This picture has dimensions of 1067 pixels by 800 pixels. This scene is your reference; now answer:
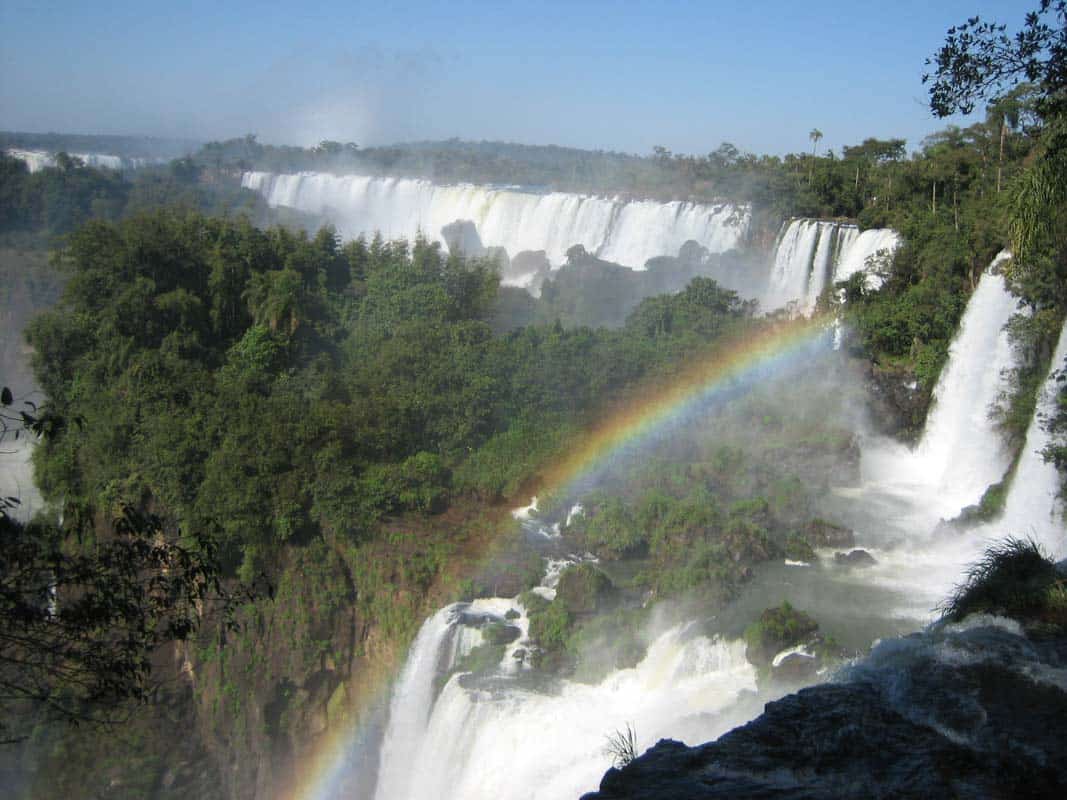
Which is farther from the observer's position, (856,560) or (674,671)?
(856,560)

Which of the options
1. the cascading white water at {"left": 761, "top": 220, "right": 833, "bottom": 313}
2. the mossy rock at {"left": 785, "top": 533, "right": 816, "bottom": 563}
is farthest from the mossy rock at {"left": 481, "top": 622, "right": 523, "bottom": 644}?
the cascading white water at {"left": 761, "top": 220, "right": 833, "bottom": 313}

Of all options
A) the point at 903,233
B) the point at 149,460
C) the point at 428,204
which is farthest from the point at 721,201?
the point at 149,460

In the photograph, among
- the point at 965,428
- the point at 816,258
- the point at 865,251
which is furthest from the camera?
the point at 816,258

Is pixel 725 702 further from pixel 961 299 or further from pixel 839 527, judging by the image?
pixel 961 299

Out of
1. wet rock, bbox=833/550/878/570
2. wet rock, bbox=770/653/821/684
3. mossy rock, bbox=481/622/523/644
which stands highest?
wet rock, bbox=833/550/878/570

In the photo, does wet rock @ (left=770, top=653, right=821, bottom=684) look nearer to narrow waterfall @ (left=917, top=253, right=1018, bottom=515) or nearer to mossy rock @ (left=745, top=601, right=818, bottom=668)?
mossy rock @ (left=745, top=601, right=818, bottom=668)

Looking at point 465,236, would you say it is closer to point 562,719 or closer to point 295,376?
point 295,376

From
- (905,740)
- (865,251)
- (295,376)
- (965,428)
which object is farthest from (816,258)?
(905,740)
